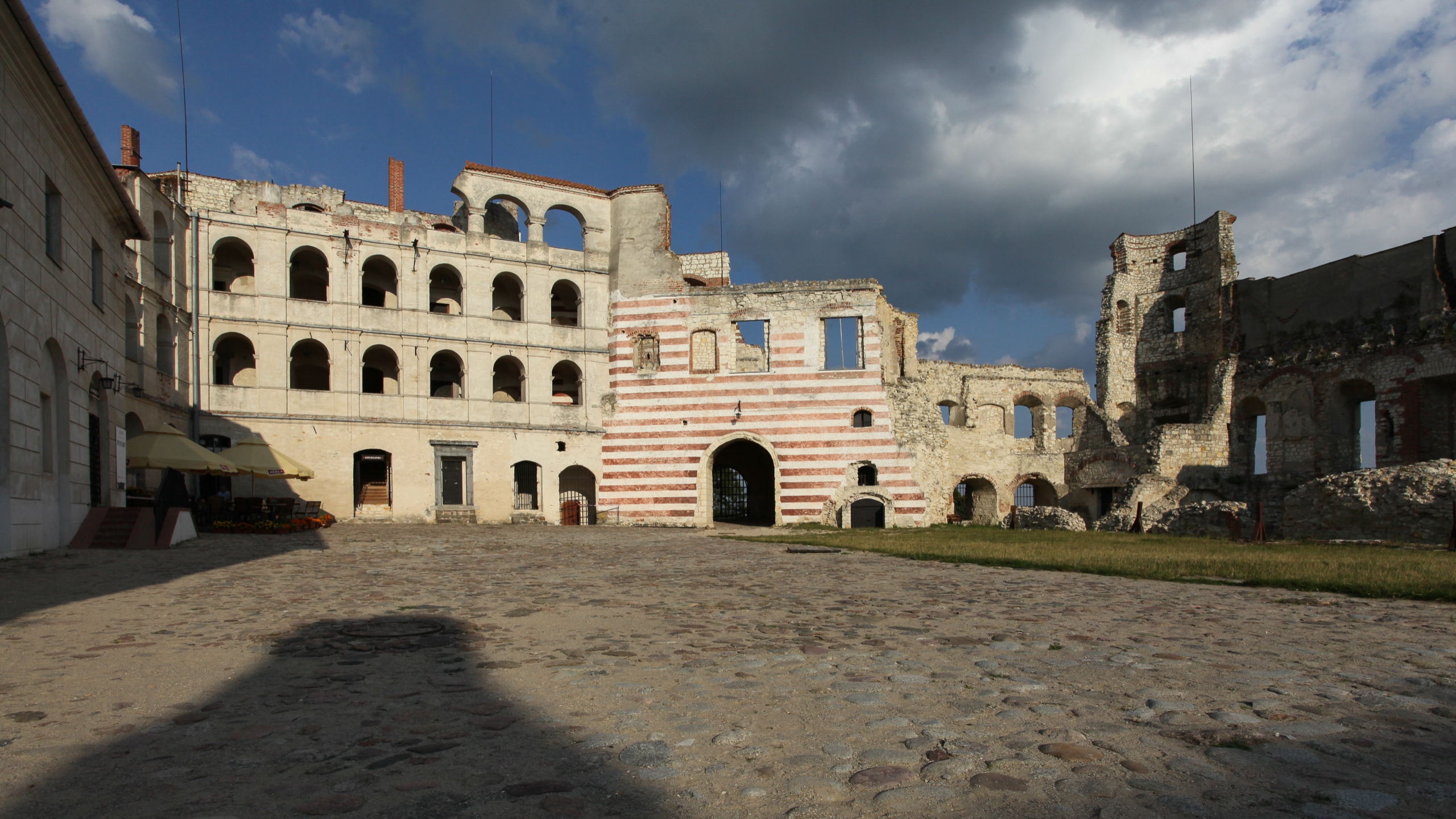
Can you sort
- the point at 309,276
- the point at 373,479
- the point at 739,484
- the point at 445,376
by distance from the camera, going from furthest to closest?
the point at 739,484 < the point at 445,376 < the point at 309,276 < the point at 373,479

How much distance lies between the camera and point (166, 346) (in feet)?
77.5

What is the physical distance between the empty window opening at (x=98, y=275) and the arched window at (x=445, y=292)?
12.3m

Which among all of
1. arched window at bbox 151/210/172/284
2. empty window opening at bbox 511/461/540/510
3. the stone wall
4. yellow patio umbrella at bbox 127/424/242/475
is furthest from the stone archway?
arched window at bbox 151/210/172/284

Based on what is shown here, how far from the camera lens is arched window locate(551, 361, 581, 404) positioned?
101 ft

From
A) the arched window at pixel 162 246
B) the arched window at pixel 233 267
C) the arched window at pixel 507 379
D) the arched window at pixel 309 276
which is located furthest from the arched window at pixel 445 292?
the arched window at pixel 162 246

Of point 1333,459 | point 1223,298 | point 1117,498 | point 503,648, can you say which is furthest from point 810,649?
point 1223,298

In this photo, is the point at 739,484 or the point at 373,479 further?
the point at 739,484

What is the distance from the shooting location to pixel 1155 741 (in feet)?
11.7

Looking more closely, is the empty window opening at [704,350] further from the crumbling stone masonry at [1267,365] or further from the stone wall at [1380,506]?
the stone wall at [1380,506]

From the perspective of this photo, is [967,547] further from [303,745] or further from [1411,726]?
[303,745]

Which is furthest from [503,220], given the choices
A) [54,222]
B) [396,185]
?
[54,222]

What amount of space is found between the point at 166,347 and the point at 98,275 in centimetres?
679

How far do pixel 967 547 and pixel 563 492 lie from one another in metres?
19.3

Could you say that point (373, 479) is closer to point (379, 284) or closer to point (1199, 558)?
point (379, 284)
